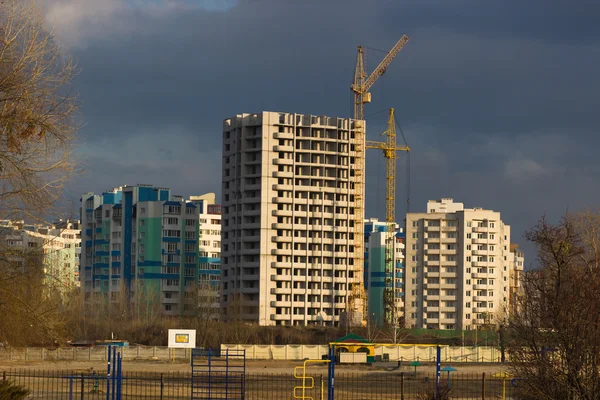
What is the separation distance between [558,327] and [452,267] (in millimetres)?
160460

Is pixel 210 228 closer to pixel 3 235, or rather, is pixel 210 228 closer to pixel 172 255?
pixel 172 255

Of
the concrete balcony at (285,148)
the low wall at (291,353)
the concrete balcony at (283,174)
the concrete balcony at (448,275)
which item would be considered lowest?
the low wall at (291,353)

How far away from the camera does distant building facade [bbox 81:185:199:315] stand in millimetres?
179875

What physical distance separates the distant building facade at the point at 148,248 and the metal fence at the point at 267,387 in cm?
10690

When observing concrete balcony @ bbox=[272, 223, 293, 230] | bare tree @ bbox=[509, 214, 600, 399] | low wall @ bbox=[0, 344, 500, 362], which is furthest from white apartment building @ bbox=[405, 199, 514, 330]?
bare tree @ bbox=[509, 214, 600, 399]

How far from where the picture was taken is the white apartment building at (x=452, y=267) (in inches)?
7215

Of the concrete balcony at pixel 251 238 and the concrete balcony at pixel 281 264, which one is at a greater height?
the concrete balcony at pixel 251 238

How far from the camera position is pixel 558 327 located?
86.7 ft

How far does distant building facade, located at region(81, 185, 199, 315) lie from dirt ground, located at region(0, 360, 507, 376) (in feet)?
276

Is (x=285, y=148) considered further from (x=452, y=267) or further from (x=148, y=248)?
(x=452, y=267)

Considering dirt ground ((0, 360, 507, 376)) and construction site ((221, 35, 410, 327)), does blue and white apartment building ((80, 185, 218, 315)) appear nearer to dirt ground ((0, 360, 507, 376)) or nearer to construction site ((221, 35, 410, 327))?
construction site ((221, 35, 410, 327))

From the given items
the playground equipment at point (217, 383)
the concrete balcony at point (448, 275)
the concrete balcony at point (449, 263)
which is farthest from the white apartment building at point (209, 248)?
the playground equipment at point (217, 383)

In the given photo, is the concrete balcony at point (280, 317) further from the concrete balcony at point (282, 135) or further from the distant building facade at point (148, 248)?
the concrete balcony at point (282, 135)

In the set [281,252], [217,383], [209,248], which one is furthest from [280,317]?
[217,383]
